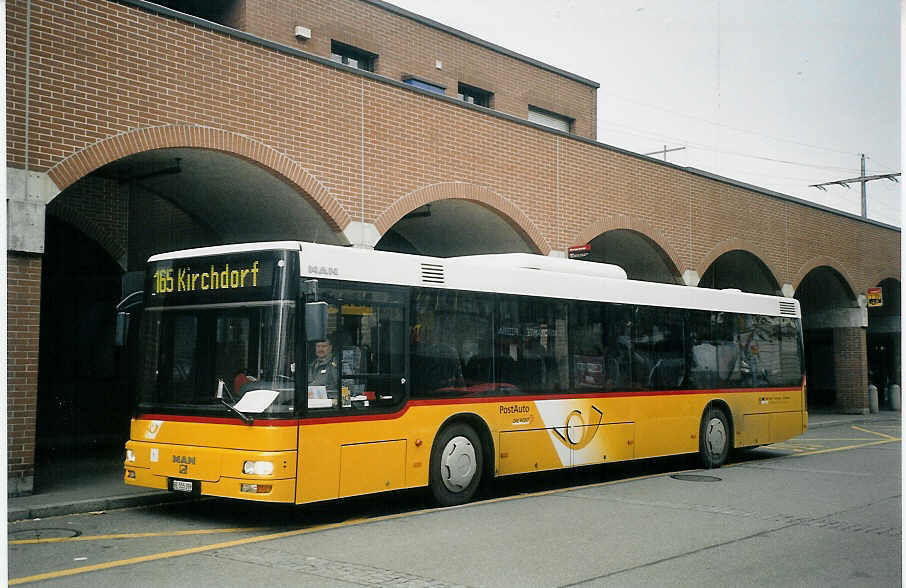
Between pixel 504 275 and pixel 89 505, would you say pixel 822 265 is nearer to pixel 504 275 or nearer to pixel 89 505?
pixel 504 275

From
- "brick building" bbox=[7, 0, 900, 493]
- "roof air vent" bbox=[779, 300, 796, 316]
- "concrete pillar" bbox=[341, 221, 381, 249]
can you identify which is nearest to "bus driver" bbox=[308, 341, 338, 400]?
"brick building" bbox=[7, 0, 900, 493]

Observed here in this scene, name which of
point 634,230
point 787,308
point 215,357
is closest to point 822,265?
point 634,230

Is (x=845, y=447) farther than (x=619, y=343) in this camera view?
Yes

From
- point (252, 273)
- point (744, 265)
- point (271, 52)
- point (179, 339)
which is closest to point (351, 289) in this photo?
point (252, 273)

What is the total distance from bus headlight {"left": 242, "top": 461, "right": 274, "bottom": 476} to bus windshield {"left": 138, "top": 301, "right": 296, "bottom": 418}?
445 mm

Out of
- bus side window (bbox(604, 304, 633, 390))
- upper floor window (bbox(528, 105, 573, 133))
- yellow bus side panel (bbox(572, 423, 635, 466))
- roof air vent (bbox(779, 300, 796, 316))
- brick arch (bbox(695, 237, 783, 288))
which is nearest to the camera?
yellow bus side panel (bbox(572, 423, 635, 466))

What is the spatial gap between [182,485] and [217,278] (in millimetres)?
2094

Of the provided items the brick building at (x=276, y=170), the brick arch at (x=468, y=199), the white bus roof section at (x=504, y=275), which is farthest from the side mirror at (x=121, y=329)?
the brick arch at (x=468, y=199)

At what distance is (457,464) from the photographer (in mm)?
10719

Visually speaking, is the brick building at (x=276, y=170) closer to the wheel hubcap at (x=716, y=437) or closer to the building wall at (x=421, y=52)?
the building wall at (x=421, y=52)

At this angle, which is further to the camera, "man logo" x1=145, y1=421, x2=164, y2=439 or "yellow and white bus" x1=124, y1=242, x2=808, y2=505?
"man logo" x1=145, y1=421, x2=164, y2=439

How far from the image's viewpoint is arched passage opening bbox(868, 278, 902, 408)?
36.3 m

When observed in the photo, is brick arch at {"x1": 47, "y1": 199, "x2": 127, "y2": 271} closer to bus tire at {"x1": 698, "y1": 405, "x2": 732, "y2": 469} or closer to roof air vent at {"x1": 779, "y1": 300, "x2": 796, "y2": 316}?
bus tire at {"x1": 698, "y1": 405, "x2": 732, "y2": 469}

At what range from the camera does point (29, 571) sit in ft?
→ 23.4
